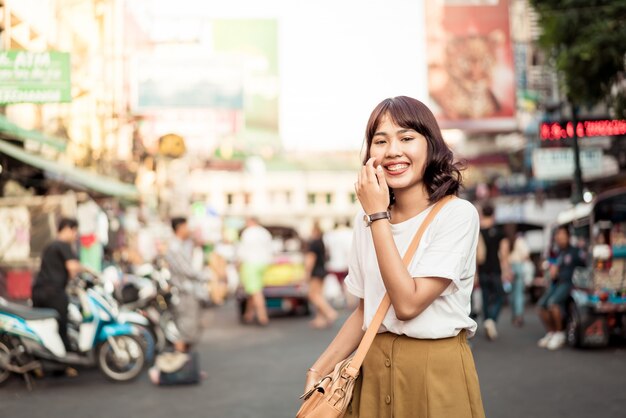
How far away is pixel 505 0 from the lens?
2844 centimetres

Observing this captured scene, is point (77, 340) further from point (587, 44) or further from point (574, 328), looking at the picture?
point (587, 44)

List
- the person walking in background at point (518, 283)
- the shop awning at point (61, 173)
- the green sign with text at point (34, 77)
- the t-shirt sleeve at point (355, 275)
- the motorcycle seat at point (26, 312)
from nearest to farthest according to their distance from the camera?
the t-shirt sleeve at point (355, 275), the green sign with text at point (34, 77), the motorcycle seat at point (26, 312), the shop awning at point (61, 173), the person walking in background at point (518, 283)

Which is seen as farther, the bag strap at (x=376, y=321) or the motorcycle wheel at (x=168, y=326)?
the motorcycle wheel at (x=168, y=326)

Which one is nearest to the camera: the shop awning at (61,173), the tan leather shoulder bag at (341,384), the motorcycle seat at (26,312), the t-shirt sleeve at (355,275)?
the tan leather shoulder bag at (341,384)

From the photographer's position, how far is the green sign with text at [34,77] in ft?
24.8

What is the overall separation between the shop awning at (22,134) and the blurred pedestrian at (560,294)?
8.64m

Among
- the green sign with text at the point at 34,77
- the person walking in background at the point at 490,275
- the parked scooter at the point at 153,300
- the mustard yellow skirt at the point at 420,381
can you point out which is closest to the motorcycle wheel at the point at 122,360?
the parked scooter at the point at 153,300

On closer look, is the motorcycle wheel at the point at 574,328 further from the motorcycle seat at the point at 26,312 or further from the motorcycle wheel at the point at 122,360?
the motorcycle seat at the point at 26,312

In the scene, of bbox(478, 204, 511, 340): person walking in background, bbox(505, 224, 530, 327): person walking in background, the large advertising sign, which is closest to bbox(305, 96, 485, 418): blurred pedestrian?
bbox(478, 204, 511, 340): person walking in background

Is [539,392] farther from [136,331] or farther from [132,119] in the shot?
[132,119]

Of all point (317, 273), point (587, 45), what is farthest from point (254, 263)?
point (587, 45)

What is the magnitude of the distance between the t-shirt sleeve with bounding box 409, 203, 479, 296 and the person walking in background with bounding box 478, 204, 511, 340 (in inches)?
366

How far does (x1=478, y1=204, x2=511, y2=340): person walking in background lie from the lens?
37.6ft

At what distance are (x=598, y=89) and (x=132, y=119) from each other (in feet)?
49.9
